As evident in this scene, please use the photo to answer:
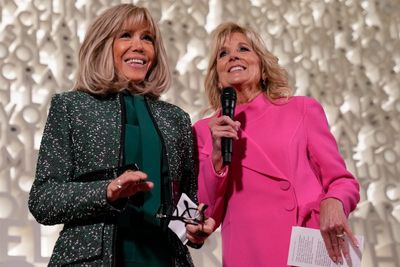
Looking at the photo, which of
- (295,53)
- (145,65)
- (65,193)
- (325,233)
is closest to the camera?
(65,193)

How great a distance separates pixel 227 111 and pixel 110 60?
298 mm

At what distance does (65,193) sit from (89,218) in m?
0.07

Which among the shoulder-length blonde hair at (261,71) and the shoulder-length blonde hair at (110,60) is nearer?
the shoulder-length blonde hair at (110,60)

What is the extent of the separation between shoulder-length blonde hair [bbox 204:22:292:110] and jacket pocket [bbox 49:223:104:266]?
689 millimetres

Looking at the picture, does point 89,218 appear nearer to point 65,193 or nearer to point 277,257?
point 65,193

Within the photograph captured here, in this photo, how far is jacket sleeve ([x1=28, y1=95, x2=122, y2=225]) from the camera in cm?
131

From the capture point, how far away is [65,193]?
1.33 meters

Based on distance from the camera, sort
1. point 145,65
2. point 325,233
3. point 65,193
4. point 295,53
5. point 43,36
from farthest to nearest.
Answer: point 295,53 < point 43,36 < point 145,65 < point 325,233 < point 65,193

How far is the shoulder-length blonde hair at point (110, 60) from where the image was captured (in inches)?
60.9

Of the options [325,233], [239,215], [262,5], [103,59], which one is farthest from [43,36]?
[325,233]

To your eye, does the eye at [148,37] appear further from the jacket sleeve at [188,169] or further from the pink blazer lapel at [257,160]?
the pink blazer lapel at [257,160]

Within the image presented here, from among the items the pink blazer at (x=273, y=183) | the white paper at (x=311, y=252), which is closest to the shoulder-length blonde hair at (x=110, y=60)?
the pink blazer at (x=273, y=183)

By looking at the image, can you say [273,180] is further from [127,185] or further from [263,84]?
[127,185]

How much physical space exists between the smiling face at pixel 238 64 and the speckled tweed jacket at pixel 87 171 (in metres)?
0.31
